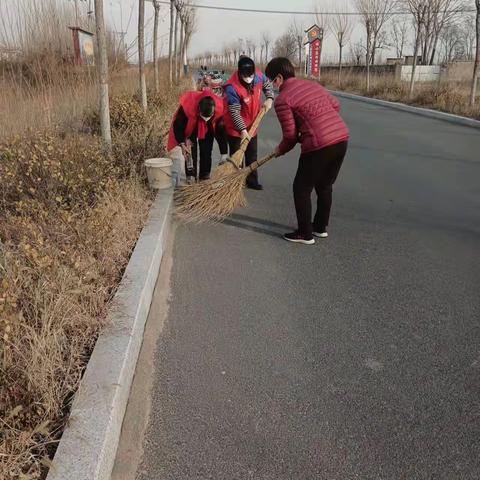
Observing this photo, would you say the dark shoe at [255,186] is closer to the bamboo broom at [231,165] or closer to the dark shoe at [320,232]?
the bamboo broom at [231,165]

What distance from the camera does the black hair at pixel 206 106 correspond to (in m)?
5.26

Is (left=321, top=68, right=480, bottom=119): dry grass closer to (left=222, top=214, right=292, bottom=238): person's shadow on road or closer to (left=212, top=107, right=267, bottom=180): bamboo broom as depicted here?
(left=212, top=107, right=267, bottom=180): bamboo broom

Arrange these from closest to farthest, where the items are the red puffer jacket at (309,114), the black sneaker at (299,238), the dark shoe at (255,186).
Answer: the red puffer jacket at (309,114), the black sneaker at (299,238), the dark shoe at (255,186)

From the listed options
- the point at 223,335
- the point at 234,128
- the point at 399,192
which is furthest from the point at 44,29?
the point at 223,335

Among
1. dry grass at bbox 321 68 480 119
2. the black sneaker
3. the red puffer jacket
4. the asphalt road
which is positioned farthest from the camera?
dry grass at bbox 321 68 480 119

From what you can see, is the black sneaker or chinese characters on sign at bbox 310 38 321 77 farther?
chinese characters on sign at bbox 310 38 321 77

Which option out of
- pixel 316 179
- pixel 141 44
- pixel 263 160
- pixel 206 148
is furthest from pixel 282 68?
pixel 141 44

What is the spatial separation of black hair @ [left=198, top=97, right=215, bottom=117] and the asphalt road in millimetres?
1223

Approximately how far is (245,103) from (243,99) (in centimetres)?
8

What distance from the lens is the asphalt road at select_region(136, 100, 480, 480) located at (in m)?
1.98

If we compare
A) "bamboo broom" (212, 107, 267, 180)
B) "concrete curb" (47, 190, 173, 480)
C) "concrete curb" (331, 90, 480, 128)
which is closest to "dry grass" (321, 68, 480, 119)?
"concrete curb" (331, 90, 480, 128)

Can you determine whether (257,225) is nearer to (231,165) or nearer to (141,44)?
(231,165)

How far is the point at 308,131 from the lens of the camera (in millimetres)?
3852

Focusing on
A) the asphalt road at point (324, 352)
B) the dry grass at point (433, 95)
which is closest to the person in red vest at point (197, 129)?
the asphalt road at point (324, 352)
